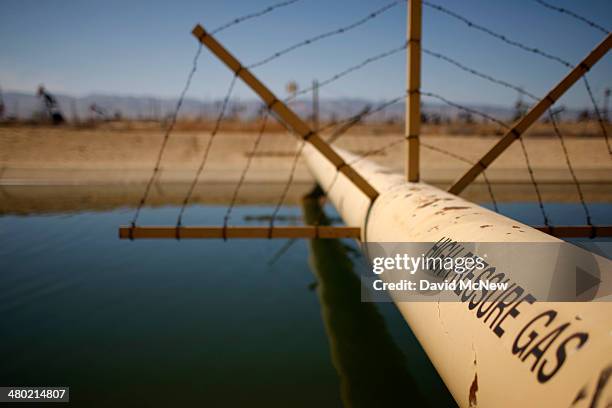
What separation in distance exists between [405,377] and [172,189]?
44.4 feet

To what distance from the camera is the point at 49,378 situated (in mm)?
3635

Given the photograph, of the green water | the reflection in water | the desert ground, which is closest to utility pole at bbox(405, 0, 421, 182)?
the reflection in water

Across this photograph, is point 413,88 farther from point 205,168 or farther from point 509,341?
point 205,168

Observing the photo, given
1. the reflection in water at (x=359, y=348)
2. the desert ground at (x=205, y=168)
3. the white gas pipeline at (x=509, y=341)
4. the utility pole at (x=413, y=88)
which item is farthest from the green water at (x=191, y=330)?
the desert ground at (x=205, y=168)

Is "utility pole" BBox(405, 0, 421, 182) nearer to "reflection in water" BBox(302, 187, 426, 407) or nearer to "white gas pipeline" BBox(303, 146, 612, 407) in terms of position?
"white gas pipeline" BBox(303, 146, 612, 407)

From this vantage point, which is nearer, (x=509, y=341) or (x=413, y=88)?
(x=509, y=341)

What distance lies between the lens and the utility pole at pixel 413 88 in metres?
3.89

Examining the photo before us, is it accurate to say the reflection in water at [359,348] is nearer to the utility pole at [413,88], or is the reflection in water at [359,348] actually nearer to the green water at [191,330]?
the green water at [191,330]

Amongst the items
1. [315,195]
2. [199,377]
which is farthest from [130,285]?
[315,195]

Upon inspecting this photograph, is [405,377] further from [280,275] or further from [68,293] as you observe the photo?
[68,293]

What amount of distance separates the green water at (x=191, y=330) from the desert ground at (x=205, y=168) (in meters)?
5.90

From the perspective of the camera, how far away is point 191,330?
4566mm

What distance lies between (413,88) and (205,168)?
18.1 meters

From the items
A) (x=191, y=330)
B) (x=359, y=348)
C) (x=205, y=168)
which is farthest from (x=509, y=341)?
(x=205, y=168)
